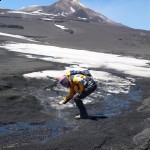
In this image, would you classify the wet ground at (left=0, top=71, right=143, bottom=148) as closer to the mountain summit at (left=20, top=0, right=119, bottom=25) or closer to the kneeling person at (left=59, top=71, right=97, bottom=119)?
the kneeling person at (left=59, top=71, right=97, bottom=119)

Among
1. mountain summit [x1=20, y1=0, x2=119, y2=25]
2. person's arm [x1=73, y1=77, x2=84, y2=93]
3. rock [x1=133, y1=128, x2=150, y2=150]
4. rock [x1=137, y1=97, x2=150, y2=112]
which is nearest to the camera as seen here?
rock [x1=133, y1=128, x2=150, y2=150]

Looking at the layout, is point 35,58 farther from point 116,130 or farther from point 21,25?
point 21,25

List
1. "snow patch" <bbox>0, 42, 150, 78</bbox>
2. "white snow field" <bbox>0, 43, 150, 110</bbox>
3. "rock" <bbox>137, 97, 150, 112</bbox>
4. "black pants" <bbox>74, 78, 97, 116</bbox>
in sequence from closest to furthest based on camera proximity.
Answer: "black pants" <bbox>74, 78, 97, 116</bbox> < "rock" <bbox>137, 97, 150, 112</bbox> < "white snow field" <bbox>0, 43, 150, 110</bbox> < "snow patch" <bbox>0, 42, 150, 78</bbox>

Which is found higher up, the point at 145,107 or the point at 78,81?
the point at 78,81

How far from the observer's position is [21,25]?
50156 millimetres

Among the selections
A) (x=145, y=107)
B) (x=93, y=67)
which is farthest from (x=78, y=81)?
(x=93, y=67)

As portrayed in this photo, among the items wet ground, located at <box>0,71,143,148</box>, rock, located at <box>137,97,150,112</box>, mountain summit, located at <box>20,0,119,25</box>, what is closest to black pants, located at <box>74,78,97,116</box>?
wet ground, located at <box>0,71,143,148</box>

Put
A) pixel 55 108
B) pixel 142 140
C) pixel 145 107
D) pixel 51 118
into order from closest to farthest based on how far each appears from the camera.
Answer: pixel 142 140 < pixel 51 118 < pixel 55 108 < pixel 145 107

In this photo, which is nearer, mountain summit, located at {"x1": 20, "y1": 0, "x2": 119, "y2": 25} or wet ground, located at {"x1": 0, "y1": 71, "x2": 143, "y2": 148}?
wet ground, located at {"x1": 0, "y1": 71, "x2": 143, "y2": 148}

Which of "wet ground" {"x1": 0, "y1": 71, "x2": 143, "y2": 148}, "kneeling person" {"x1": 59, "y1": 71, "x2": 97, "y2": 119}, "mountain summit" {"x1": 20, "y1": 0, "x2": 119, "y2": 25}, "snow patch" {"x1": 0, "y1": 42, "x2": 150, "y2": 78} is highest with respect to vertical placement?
"kneeling person" {"x1": 59, "y1": 71, "x2": 97, "y2": 119}

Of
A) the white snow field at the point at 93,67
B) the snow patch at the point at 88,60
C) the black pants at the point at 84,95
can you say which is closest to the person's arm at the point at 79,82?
the black pants at the point at 84,95

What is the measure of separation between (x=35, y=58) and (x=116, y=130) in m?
16.5

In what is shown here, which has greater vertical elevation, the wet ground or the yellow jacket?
the yellow jacket

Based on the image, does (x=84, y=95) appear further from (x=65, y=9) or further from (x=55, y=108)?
(x=65, y=9)
